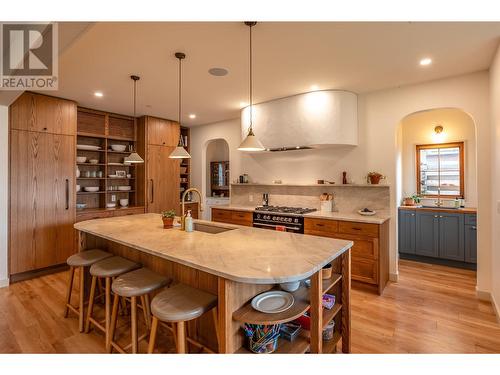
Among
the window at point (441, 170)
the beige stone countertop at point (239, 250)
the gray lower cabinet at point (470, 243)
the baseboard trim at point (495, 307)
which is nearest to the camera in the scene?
the beige stone countertop at point (239, 250)

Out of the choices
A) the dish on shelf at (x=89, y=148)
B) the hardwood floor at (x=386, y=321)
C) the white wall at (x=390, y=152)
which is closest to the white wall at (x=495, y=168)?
the white wall at (x=390, y=152)

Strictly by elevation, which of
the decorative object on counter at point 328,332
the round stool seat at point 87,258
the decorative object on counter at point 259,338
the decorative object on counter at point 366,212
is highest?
the decorative object on counter at point 366,212

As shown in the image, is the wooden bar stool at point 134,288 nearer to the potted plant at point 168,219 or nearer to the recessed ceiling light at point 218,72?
the potted plant at point 168,219

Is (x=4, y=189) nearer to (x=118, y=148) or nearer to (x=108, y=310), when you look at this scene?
(x=118, y=148)

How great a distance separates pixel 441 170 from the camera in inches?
182

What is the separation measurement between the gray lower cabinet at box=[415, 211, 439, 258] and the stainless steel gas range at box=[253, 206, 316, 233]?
179cm

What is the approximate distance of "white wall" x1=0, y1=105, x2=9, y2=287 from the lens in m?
3.42

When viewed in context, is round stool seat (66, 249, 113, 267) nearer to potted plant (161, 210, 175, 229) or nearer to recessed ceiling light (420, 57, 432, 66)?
potted plant (161, 210, 175, 229)

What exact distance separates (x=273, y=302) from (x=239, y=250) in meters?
0.39

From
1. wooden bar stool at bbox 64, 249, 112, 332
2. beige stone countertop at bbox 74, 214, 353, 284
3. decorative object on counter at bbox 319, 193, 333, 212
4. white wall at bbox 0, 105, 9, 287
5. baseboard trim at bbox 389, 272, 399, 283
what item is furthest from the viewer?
decorative object on counter at bbox 319, 193, 333, 212

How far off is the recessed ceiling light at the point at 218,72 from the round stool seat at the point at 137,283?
7.33ft

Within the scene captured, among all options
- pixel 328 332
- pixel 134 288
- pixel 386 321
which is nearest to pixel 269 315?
pixel 328 332

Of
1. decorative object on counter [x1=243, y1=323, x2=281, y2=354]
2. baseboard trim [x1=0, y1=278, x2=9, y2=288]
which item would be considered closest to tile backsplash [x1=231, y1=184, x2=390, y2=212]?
decorative object on counter [x1=243, y1=323, x2=281, y2=354]

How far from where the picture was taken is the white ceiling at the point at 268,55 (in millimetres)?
2125
